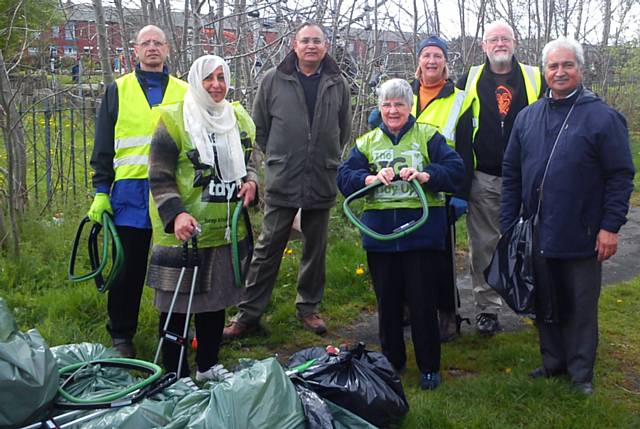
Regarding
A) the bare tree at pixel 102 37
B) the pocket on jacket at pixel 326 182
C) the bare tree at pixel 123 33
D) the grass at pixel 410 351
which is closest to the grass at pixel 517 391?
the grass at pixel 410 351

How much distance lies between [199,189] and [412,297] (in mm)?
1319

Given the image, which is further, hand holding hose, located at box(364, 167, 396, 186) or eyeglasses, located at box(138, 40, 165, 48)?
eyeglasses, located at box(138, 40, 165, 48)

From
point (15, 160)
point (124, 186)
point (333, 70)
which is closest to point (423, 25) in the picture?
point (333, 70)

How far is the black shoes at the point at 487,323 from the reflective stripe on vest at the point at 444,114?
1304mm

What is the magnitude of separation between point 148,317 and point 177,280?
1330mm

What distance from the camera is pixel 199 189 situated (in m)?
3.59

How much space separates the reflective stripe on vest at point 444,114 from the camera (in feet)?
14.6

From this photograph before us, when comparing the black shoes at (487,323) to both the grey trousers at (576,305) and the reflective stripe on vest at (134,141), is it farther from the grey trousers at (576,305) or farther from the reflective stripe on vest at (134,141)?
the reflective stripe on vest at (134,141)

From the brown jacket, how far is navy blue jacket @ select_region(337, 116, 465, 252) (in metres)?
0.75

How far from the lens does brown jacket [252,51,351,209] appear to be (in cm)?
461

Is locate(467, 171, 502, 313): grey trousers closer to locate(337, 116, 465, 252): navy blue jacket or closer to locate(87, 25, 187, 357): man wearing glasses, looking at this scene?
locate(337, 116, 465, 252): navy blue jacket

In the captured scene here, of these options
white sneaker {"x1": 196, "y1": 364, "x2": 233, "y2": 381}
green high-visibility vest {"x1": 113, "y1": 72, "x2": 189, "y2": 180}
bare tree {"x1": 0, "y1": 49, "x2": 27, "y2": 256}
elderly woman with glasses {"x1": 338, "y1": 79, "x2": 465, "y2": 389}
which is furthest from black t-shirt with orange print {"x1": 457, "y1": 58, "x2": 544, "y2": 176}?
bare tree {"x1": 0, "y1": 49, "x2": 27, "y2": 256}

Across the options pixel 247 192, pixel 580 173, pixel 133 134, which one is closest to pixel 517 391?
pixel 580 173

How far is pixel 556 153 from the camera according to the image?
11.9 ft
